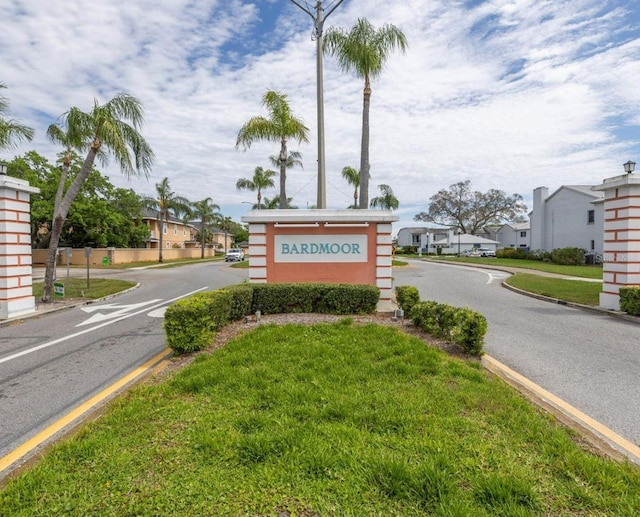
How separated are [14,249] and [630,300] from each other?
16368mm

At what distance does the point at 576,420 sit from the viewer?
3439 mm

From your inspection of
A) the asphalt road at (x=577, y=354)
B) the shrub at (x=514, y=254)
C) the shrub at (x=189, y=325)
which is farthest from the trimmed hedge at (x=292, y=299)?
the shrub at (x=514, y=254)

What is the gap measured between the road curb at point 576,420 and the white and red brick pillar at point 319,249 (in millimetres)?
5070

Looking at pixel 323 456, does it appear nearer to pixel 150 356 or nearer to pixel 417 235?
pixel 150 356

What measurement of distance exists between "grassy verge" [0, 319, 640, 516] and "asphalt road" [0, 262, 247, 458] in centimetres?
99

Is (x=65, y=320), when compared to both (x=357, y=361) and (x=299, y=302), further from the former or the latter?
(x=357, y=361)

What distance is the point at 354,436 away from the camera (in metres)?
2.90

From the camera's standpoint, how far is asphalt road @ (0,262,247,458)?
12.7 ft

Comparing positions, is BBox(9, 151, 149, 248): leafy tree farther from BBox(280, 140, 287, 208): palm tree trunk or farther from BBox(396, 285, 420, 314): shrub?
BBox(396, 285, 420, 314): shrub

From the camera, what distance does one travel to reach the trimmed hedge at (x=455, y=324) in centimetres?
524

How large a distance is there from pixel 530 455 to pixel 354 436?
1372mm

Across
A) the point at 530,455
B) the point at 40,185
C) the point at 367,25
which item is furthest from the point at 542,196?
the point at 40,185

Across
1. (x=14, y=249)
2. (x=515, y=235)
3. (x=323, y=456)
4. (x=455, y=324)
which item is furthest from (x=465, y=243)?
(x=323, y=456)

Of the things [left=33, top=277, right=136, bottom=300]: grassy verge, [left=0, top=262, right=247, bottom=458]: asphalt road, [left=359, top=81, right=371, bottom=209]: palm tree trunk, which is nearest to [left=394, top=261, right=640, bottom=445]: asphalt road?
[left=0, top=262, right=247, bottom=458]: asphalt road
